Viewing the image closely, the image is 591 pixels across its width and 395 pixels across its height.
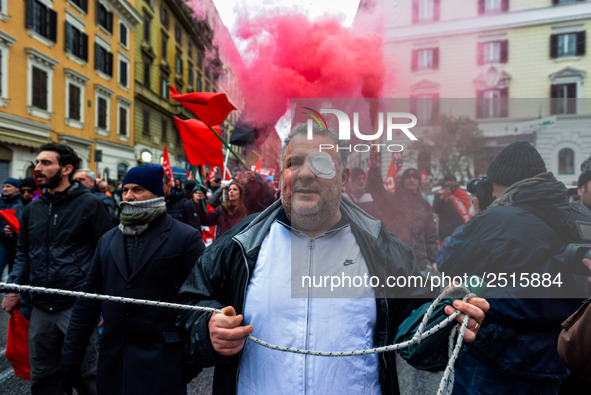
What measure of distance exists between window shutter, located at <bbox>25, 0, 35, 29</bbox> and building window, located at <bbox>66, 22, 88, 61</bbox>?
7.91ft

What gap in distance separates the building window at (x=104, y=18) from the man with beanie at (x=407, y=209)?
24.0m

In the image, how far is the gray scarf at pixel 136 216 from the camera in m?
2.34

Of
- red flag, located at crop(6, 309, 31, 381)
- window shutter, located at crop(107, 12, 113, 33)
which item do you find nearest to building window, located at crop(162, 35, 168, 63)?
window shutter, located at crop(107, 12, 113, 33)

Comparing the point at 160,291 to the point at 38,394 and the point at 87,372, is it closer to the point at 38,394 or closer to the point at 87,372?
the point at 87,372

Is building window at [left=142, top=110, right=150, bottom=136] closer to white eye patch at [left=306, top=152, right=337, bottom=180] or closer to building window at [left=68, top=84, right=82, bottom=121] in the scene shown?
building window at [left=68, top=84, right=82, bottom=121]

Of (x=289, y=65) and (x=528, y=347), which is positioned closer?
(x=528, y=347)

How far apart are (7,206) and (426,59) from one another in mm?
6722

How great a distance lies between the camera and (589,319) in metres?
1.23

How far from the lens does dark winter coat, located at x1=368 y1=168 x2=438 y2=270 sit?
140 centimetres

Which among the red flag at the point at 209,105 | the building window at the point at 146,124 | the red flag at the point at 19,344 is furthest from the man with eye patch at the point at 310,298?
the building window at the point at 146,124

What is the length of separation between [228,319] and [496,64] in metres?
1.40

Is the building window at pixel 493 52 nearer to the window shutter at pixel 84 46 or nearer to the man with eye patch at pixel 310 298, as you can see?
the man with eye patch at pixel 310 298

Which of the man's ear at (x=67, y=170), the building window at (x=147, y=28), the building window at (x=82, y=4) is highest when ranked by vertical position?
the building window at (x=147, y=28)

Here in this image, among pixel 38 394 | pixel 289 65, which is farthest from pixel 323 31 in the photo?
pixel 38 394
